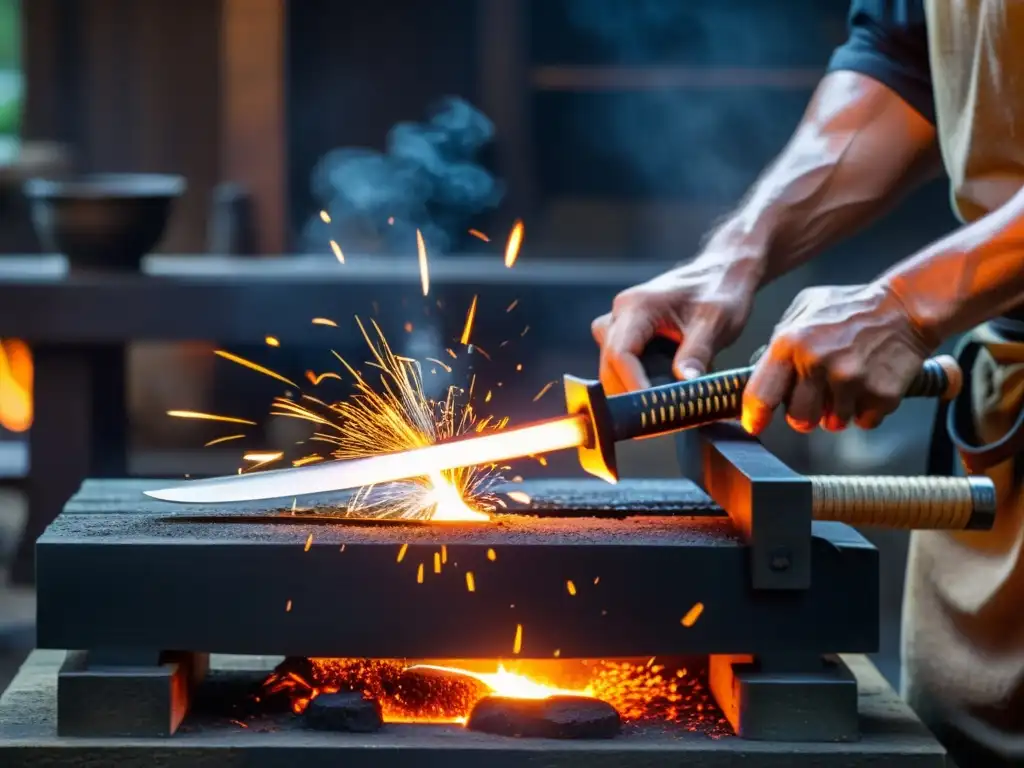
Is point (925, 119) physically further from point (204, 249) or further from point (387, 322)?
point (204, 249)

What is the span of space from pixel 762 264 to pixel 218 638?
0.88 metres

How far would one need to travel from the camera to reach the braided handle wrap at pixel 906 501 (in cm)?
148

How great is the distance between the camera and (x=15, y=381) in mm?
5188

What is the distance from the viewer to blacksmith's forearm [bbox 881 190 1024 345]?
154 cm

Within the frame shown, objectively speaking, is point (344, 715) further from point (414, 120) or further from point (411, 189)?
point (414, 120)

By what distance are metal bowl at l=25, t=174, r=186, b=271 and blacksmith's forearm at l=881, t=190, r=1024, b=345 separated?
2.58 m

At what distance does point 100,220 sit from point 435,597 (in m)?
2.56

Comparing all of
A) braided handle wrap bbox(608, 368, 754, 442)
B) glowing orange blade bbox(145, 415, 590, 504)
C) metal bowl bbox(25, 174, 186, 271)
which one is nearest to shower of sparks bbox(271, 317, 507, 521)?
glowing orange blade bbox(145, 415, 590, 504)

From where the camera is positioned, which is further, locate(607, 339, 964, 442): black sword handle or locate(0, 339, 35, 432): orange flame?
locate(0, 339, 35, 432): orange flame

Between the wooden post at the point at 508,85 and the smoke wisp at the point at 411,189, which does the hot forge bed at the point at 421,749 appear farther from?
the wooden post at the point at 508,85

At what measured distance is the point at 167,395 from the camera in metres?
5.80

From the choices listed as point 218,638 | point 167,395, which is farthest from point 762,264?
point 167,395

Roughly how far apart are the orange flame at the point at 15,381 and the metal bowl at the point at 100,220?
4.34ft

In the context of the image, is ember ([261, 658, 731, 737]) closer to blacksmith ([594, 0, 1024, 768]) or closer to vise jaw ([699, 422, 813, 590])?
vise jaw ([699, 422, 813, 590])
